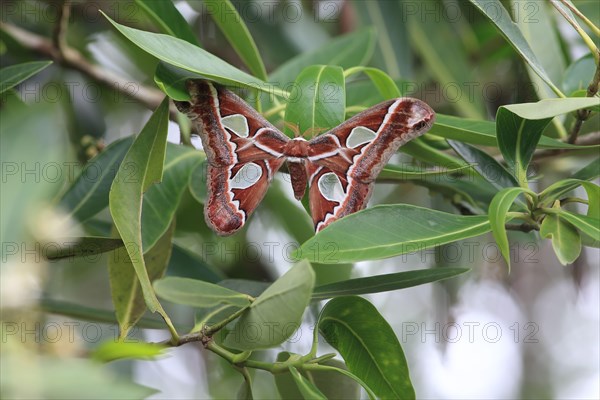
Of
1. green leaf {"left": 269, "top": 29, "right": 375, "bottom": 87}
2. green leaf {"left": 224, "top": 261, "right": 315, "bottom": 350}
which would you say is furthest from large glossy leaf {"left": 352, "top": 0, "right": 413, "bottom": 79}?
green leaf {"left": 224, "top": 261, "right": 315, "bottom": 350}

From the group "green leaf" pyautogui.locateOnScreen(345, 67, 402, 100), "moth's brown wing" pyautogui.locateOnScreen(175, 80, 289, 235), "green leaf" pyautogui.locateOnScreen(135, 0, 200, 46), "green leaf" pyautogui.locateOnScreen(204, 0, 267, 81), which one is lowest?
"moth's brown wing" pyautogui.locateOnScreen(175, 80, 289, 235)

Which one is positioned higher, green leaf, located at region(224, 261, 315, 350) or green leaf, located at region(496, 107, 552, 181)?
green leaf, located at region(496, 107, 552, 181)

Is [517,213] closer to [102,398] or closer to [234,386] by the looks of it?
[102,398]

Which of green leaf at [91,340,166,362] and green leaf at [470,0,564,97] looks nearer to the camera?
green leaf at [91,340,166,362]

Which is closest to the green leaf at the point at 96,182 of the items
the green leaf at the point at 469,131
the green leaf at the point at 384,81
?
the green leaf at the point at 384,81

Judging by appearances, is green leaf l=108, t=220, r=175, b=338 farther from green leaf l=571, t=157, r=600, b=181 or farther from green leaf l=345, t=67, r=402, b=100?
green leaf l=571, t=157, r=600, b=181

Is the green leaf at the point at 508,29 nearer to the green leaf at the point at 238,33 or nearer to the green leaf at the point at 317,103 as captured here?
the green leaf at the point at 317,103
